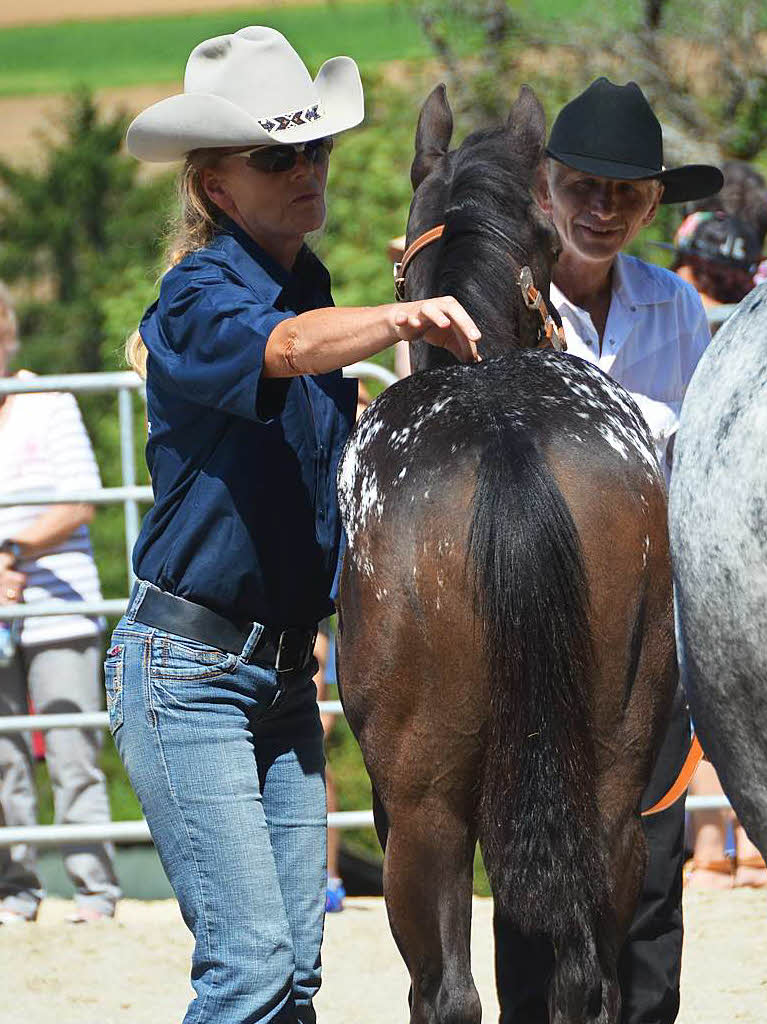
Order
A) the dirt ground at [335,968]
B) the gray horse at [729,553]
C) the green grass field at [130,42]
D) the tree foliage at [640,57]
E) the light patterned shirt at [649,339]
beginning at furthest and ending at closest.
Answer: the green grass field at [130,42] → the tree foliage at [640,57] → the dirt ground at [335,968] → the light patterned shirt at [649,339] → the gray horse at [729,553]

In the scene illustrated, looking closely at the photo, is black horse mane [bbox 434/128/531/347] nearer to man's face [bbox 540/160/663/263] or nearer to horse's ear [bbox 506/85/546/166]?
horse's ear [bbox 506/85/546/166]

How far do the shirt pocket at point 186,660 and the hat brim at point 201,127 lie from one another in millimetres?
866

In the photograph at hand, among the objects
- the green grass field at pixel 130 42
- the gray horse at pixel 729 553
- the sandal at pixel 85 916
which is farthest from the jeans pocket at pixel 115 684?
the green grass field at pixel 130 42

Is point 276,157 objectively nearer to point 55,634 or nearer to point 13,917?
point 55,634

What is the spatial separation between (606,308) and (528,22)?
33.0ft

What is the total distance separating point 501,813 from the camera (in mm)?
2445

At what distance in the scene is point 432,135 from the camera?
321cm

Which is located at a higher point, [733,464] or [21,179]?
[21,179]

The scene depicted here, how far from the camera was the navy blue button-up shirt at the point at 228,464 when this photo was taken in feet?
7.93

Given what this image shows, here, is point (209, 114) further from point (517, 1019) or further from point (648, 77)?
point (648, 77)

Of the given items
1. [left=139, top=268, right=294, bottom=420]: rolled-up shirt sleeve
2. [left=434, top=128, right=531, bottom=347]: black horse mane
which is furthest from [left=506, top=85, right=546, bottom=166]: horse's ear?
[left=139, top=268, right=294, bottom=420]: rolled-up shirt sleeve

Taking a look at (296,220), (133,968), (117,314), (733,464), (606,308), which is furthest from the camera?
(117,314)

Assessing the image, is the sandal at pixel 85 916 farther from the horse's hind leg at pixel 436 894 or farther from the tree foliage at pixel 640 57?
the tree foliage at pixel 640 57

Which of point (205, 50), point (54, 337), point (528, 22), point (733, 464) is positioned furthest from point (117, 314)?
point (733, 464)
